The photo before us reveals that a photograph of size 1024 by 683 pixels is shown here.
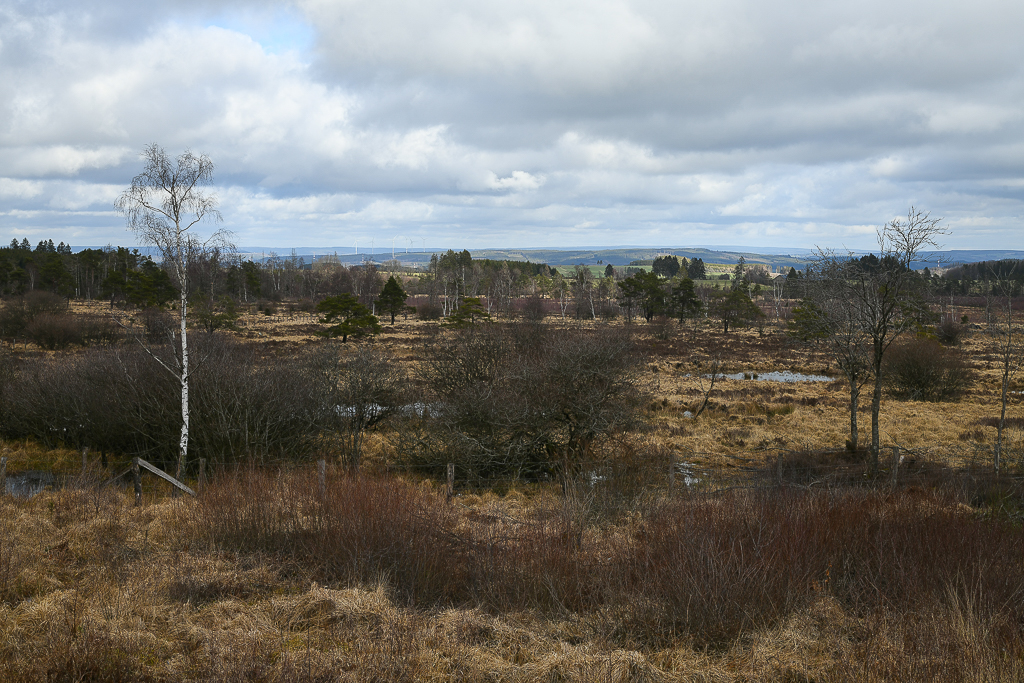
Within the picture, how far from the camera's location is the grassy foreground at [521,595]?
18.0 feet

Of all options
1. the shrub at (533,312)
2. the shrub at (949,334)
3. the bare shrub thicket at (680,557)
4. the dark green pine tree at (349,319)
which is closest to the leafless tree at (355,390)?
the shrub at (533,312)

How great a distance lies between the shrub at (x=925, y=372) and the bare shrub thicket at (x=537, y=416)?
19.1 m

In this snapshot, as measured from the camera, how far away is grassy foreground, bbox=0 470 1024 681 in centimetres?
548

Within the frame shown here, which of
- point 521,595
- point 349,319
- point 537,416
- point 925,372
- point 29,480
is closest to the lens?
point 521,595

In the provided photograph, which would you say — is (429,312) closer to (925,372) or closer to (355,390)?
(925,372)

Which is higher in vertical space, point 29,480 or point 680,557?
point 680,557

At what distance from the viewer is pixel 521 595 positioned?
22.5 ft

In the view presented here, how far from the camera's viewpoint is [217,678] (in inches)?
204

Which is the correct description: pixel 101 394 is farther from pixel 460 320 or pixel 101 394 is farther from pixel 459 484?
pixel 460 320

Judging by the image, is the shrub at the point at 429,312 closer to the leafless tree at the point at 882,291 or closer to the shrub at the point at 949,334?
the shrub at the point at 949,334

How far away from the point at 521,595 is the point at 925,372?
28.8 meters

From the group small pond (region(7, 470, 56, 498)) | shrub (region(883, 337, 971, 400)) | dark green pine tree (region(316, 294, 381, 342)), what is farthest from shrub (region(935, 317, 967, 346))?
small pond (region(7, 470, 56, 498))

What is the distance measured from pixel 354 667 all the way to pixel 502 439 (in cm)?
1042

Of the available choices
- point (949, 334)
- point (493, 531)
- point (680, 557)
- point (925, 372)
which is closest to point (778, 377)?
point (925, 372)
